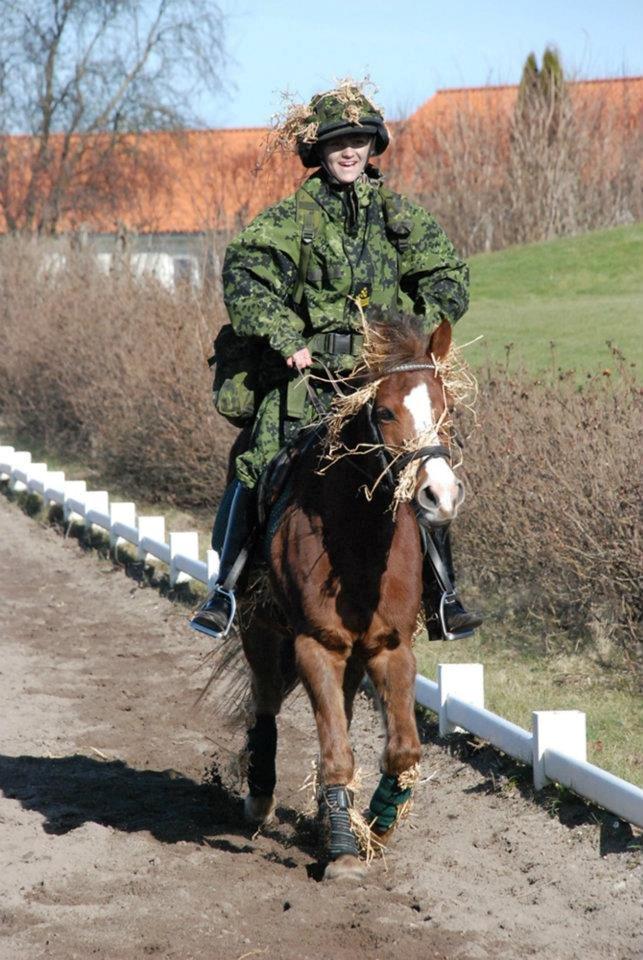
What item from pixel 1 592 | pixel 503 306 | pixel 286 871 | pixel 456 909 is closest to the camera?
pixel 456 909

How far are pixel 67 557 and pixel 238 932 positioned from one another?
8987 mm

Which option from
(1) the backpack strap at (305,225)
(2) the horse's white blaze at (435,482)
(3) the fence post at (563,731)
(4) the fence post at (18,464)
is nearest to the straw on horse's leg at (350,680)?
(3) the fence post at (563,731)

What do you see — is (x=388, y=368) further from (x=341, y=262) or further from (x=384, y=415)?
(x=341, y=262)

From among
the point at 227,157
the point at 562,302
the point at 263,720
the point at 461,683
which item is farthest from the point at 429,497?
the point at 227,157

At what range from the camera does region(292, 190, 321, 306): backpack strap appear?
20.0 feet

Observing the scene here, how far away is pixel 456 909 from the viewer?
5262 millimetres

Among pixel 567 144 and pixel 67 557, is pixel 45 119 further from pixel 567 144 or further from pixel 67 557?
pixel 67 557

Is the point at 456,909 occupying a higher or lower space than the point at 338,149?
lower

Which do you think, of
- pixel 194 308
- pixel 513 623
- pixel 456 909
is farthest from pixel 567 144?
pixel 456 909

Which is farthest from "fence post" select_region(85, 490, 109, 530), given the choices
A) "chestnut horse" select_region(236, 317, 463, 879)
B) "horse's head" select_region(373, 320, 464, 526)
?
"horse's head" select_region(373, 320, 464, 526)

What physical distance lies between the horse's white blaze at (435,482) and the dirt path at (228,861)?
147cm

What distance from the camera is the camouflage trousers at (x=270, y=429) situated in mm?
6145

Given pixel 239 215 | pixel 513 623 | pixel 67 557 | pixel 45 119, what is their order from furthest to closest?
pixel 45 119
pixel 239 215
pixel 67 557
pixel 513 623

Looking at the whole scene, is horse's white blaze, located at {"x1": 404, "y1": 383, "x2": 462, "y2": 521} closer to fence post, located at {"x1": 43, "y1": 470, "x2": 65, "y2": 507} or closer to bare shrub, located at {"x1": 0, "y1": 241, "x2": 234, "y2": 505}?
bare shrub, located at {"x1": 0, "y1": 241, "x2": 234, "y2": 505}
